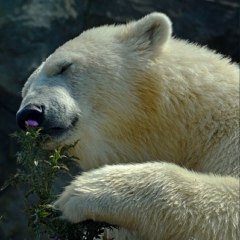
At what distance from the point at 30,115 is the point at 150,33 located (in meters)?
0.81

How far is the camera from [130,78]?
3506 millimetres

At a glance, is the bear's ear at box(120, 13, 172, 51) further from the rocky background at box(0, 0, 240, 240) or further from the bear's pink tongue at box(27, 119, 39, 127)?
the rocky background at box(0, 0, 240, 240)

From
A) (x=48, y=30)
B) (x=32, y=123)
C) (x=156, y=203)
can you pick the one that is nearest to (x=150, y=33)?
(x=32, y=123)

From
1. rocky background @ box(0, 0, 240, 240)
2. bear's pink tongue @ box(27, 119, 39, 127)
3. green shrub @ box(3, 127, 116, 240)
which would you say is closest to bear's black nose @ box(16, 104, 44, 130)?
bear's pink tongue @ box(27, 119, 39, 127)

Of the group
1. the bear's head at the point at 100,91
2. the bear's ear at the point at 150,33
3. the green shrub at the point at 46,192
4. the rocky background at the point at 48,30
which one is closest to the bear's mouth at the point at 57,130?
the bear's head at the point at 100,91

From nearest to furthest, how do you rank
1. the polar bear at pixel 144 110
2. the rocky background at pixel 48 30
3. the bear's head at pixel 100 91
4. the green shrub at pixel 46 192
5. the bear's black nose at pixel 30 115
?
1. the green shrub at pixel 46 192
2. the polar bear at pixel 144 110
3. the bear's black nose at pixel 30 115
4. the bear's head at pixel 100 91
5. the rocky background at pixel 48 30

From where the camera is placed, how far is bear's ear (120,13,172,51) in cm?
360

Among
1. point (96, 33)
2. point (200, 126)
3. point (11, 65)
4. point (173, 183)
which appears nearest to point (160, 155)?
point (200, 126)

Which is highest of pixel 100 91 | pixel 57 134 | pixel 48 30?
pixel 100 91

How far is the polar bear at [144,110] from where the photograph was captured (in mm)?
3031

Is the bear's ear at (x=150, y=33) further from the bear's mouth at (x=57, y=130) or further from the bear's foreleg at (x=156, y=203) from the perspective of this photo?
the bear's foreleg at (x=156, y=203)

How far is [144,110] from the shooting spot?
11.3 feet

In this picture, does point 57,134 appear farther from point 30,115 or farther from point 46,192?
point 46,192

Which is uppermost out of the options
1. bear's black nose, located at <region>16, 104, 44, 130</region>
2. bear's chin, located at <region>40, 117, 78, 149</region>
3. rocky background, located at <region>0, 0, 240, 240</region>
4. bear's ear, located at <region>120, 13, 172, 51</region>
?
bear's ear, located at <region>120, 13, 172, 51</region>
